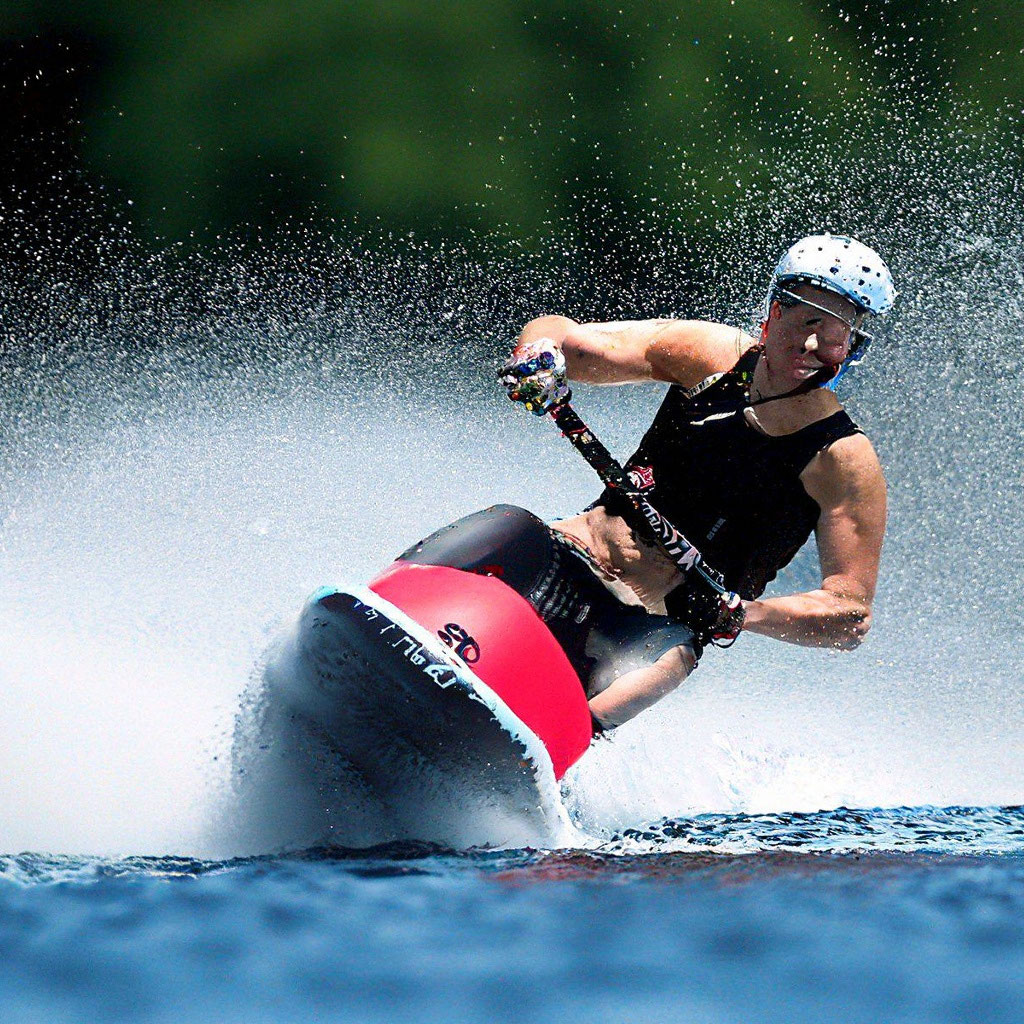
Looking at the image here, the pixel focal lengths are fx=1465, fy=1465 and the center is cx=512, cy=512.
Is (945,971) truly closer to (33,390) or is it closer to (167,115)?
(33,390)

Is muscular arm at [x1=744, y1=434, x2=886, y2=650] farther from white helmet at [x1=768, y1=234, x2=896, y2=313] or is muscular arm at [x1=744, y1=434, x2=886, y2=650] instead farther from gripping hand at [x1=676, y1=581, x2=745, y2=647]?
white helmet at [x1=768, y1=234, x2=896, y2=313]

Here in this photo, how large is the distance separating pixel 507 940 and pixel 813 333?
5.77ft

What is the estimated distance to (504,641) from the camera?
310 centimetres

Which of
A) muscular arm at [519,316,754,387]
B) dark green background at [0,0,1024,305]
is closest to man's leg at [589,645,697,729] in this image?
muscular arm at [519,316,754,387]

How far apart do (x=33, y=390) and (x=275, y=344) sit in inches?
76.9

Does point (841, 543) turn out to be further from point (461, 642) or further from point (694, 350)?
point (461, 642)

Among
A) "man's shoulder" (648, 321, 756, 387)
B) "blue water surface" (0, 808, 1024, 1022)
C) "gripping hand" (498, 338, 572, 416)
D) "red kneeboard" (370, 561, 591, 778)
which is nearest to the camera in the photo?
"blue water surface" (0, 808, 1024, 1022)

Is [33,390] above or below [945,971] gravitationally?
above

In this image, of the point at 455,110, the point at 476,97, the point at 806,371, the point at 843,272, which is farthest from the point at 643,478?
the point at 476,97

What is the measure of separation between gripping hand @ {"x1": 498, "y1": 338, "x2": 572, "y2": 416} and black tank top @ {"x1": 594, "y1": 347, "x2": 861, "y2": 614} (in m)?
0.35

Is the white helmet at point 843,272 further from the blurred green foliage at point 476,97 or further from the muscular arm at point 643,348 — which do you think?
the blurred green foliage at point 476,97

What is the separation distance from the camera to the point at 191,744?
350cm

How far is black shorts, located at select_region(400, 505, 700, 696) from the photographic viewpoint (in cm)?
333

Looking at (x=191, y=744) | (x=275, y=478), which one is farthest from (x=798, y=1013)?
(x=275, y=478)
